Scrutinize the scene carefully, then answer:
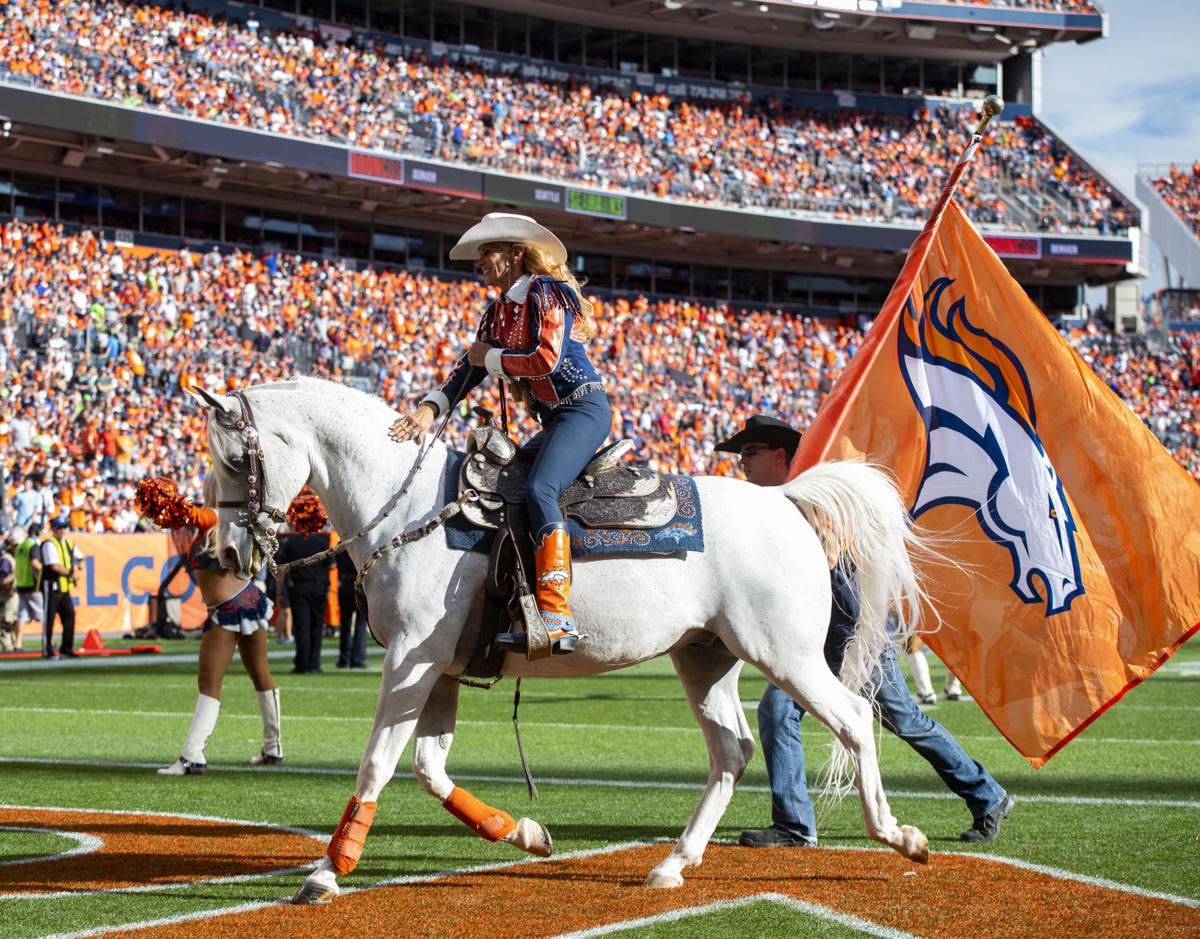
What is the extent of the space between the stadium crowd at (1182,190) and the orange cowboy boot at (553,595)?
56636 millimetres

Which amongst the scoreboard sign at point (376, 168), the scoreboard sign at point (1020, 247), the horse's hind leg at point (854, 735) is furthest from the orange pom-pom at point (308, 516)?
the scoreboard sign at point (1020, 247)

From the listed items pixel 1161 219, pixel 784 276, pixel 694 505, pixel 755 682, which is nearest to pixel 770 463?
pixel 694 505

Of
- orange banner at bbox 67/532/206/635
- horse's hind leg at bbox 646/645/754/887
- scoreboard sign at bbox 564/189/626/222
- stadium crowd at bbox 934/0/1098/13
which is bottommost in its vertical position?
orange banner at bbox 67/532/206/635

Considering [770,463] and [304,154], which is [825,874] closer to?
[770,463]

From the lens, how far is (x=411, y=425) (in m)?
6.19

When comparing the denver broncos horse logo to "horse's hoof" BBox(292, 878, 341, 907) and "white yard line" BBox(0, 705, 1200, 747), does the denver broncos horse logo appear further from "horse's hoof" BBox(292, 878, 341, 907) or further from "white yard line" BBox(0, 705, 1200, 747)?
"white yard line" BBox(0, 705, 1200, 747)

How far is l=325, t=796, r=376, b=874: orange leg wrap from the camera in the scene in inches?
226

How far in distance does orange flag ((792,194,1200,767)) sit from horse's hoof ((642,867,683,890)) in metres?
1.99

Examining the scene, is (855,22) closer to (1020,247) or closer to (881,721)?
(1020,247)

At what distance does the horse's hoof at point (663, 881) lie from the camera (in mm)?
5969

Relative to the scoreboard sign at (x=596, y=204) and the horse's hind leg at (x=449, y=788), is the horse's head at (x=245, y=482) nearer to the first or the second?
the horse's hind leg at (x=449, y=788)

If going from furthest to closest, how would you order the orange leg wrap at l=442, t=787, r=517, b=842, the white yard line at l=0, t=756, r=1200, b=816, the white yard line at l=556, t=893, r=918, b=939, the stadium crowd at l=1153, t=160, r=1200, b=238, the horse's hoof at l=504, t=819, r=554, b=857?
the stadium crowd at l=1153, t=160, r=1200, b=238 → the white yard line at l=0, t=756, r=1200, b=816 → the horse's hoof at l=504, t=819, r=554, b=857 → the orange leg wrap at l=442, t=787, r=517, b=842 → the white yard line at l=556, t=893, r=918, b=939

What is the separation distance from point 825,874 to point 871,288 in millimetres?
47029

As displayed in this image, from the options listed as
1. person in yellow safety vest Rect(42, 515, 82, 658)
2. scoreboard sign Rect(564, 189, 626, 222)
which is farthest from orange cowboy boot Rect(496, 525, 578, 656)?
scoreboard sign Rect(564, 189, 626, 222)
